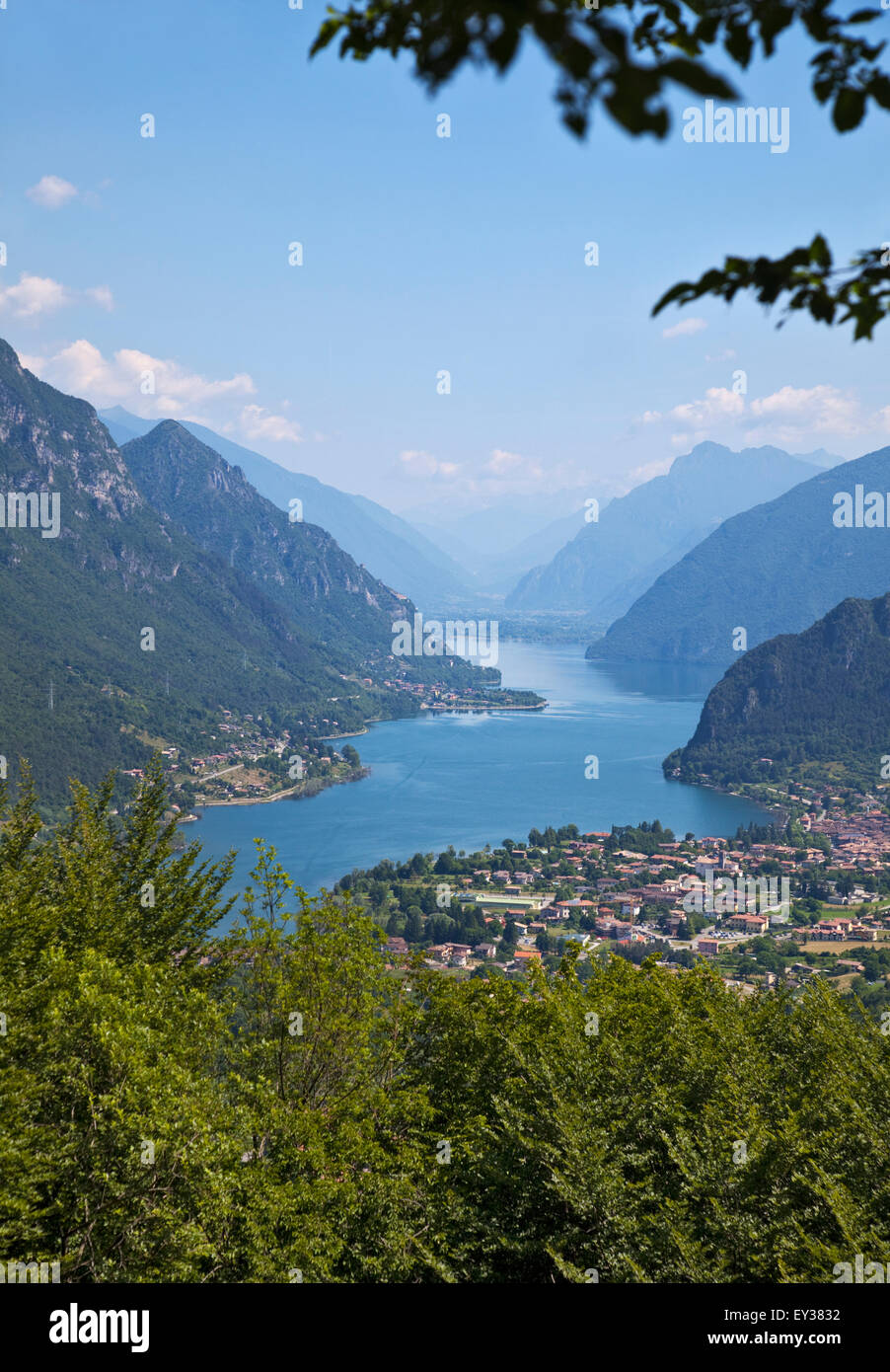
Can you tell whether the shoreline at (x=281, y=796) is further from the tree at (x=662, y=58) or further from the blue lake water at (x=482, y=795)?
the tree at (x=662, y=58)

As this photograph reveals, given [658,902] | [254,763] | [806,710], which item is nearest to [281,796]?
[254,763]

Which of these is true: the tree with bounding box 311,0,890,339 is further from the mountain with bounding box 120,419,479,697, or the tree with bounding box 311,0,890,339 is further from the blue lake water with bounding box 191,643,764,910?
the mountain with bounding box 120,419,479,697

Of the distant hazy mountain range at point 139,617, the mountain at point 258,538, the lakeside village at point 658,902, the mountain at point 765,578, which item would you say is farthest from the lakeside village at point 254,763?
the mountain at point 765,578

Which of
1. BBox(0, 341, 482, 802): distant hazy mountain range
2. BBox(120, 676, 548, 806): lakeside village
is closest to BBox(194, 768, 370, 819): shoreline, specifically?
BBox(120, 676, 548, 806): lakeside village

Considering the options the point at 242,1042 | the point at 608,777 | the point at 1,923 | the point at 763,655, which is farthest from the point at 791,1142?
the point at 763,655
